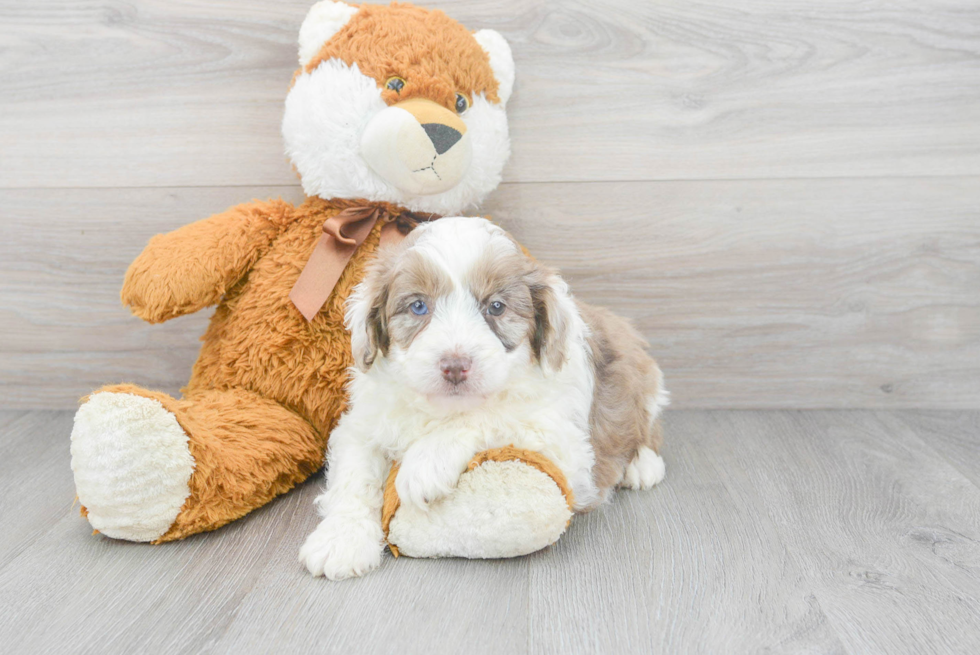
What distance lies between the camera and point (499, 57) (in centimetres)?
184

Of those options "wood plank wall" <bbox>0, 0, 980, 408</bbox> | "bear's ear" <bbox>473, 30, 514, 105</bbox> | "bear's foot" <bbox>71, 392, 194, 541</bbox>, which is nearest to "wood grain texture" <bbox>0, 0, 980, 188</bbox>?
"wood plank wall" <bbox>0, 0, 980, 408</bbox>

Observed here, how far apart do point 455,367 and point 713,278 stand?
1108 millimetres

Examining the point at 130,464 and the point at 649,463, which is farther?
the point at 649,463

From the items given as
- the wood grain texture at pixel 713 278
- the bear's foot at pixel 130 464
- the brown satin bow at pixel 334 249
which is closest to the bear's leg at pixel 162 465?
the bear's foot at pixel 130 464

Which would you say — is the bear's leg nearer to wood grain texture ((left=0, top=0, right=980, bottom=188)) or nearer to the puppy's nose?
the puppy's nose

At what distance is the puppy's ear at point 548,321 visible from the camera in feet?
4.60

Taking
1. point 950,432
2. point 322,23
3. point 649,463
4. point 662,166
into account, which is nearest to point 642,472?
point 649,463

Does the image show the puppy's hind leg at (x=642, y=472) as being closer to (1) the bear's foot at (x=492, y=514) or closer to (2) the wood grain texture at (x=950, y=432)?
(1) the bear's foot at (x=492, y=514)

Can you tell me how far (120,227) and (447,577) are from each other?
4.74ft

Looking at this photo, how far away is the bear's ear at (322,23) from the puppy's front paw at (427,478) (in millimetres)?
1000

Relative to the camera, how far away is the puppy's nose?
1.28 meters

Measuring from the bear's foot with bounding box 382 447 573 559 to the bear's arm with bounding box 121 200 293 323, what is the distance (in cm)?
69

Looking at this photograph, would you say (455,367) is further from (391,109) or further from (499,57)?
(499,57)

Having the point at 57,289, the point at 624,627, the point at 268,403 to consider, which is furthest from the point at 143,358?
the point at 624,627
